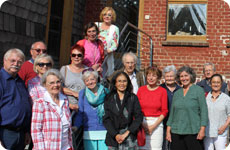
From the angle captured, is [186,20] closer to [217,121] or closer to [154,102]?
[217,121]

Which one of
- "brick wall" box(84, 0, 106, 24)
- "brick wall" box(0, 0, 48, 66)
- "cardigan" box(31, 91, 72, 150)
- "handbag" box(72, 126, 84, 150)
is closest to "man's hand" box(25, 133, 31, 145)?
"cardigan" box(31, 91, 72, 150)

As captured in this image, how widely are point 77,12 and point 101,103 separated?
6128 millimetres

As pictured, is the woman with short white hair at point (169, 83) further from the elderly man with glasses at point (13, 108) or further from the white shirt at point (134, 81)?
the elderly man with glasses at point (13, 108)

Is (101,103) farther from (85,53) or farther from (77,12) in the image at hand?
(77,12)

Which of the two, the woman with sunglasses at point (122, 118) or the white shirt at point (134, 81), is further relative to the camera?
the white shirt at point (134, 81)

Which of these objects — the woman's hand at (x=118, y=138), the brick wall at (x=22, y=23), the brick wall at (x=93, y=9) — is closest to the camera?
the woman's hand at (x=118, y=138)

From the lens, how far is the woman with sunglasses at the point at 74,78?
4.31 m

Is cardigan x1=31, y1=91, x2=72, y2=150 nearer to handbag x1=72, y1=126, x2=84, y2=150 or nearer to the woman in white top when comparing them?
handbag x1=72, y1=126, x2=84, y2=150

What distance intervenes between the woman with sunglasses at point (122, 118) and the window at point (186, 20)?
4507mm

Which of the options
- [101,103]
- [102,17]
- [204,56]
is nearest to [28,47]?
[102,17]

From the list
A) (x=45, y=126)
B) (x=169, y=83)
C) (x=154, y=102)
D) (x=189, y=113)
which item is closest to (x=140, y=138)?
(x=154, y=102)

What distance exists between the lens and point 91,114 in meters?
3.93

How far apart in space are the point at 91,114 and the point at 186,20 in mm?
5140

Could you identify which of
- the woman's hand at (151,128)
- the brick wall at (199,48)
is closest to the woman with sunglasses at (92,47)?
the woman's hand at (151,128)
